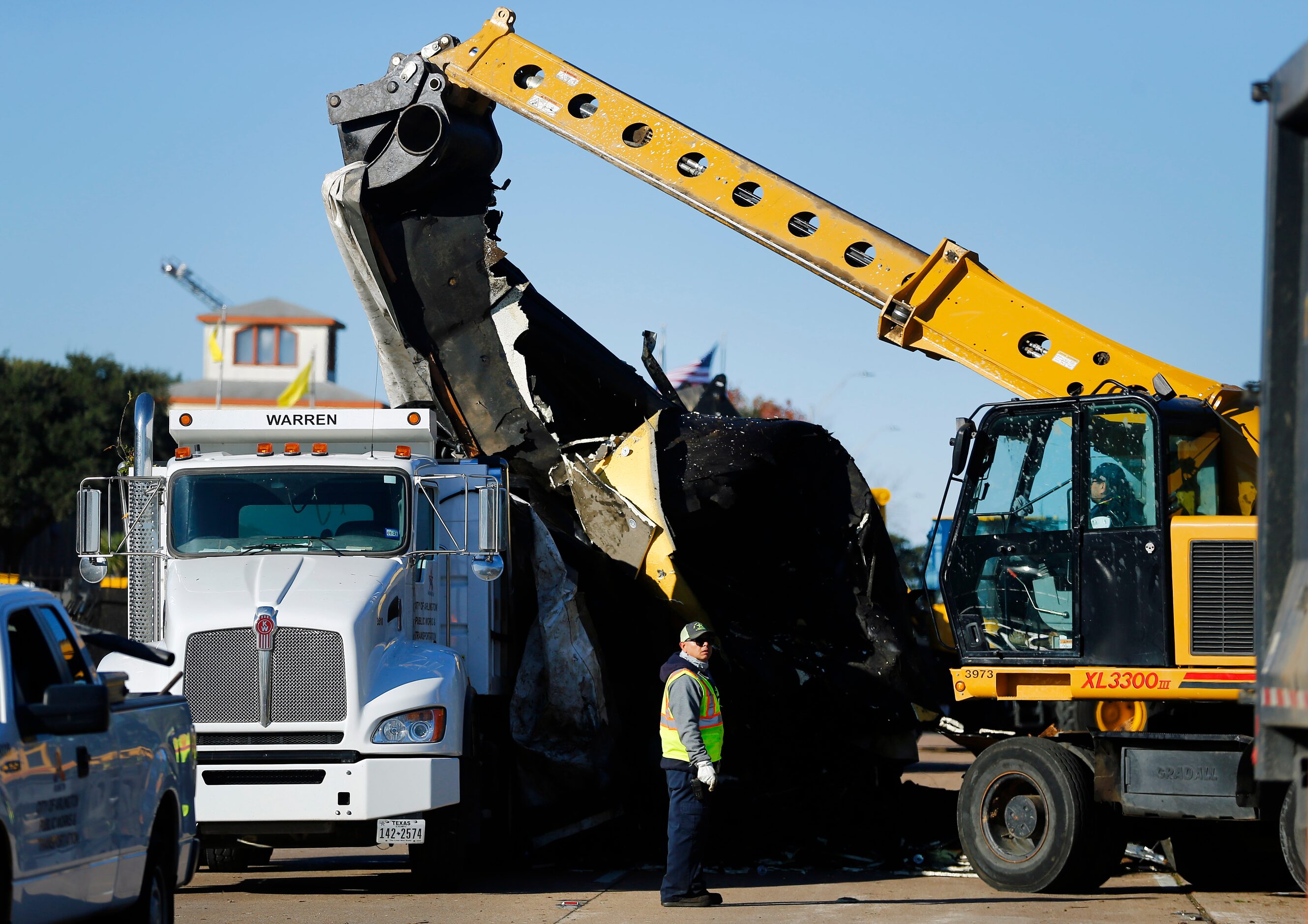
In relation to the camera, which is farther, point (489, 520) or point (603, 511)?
point (603, 511)

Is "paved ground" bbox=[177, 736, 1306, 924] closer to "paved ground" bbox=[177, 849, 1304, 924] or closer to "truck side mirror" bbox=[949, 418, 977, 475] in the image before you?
"paved ground" bbox=[177, 849, 1304, 924]

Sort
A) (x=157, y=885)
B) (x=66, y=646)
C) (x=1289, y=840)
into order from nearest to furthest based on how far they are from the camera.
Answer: (x=66, y=646)
(x=157, y=885)
(x=1289, y=840)

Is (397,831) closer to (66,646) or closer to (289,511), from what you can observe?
(289,511)

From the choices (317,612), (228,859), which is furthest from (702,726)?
(228,859)

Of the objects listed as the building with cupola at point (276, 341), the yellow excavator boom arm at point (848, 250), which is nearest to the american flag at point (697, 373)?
the yellow excavator boom arm at point (848, 250)

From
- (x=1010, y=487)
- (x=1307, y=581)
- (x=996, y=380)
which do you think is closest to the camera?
(x=1307, y=581)

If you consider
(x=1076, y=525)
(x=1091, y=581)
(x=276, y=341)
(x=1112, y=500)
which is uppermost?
(x=276, y=341)

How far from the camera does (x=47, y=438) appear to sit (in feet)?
198

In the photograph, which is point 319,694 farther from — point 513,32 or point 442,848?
point 513,32

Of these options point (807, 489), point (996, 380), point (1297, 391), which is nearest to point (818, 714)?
point (807, 489)

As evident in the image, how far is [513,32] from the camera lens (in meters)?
14.9

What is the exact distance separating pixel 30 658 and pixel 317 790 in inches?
159

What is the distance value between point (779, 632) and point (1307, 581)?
858 centimetres

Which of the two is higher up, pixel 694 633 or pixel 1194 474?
pixel 1194 474
